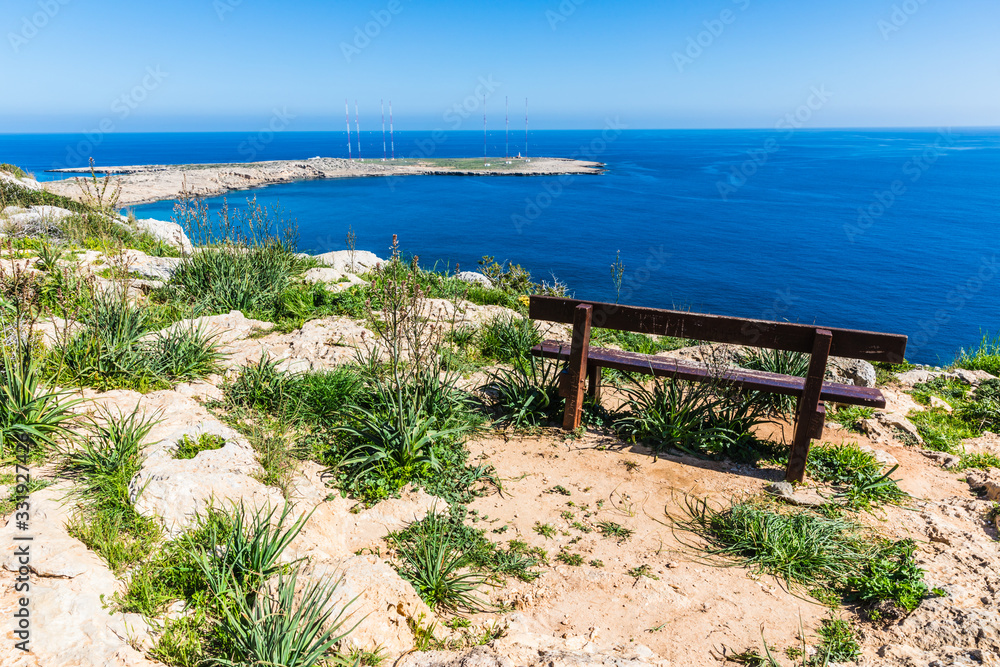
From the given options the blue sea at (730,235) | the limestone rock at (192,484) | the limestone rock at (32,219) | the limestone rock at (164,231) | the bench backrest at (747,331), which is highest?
the limestone rock at (32,219)

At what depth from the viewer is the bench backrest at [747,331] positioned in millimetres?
4980

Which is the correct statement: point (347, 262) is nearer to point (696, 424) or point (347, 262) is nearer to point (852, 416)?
point (696, 424)

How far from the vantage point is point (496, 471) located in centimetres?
527

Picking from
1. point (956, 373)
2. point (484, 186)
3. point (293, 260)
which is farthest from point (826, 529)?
point (484, 186)

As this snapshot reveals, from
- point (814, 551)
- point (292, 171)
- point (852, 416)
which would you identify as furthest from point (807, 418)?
point (292, 171)

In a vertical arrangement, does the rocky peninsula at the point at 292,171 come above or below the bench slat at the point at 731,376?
above

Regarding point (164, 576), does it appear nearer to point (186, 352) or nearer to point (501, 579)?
point (501, 579)

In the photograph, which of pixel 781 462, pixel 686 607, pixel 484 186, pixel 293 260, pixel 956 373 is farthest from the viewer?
pixel 484 186

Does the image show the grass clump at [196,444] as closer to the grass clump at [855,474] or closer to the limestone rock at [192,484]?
the limestone rock at [192,484]

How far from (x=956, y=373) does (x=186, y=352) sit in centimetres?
1174

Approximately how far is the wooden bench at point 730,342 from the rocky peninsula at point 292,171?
65971 millimetres

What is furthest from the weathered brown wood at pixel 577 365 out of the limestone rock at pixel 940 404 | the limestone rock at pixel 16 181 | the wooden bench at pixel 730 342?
the limestone rock at pixel 16 181

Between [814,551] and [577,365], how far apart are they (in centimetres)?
263

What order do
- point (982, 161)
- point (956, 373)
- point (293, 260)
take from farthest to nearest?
point (982, 161)
point (293, 260)
point (956, 373)
